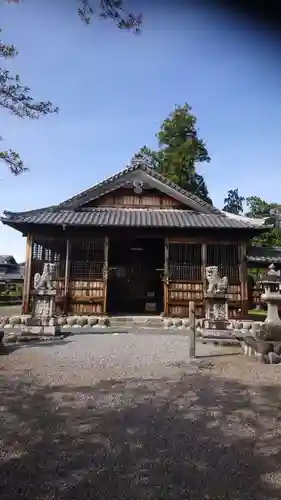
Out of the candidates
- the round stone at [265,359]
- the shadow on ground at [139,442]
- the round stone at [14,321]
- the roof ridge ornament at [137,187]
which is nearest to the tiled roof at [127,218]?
the roof ridge ornament at [137,187]

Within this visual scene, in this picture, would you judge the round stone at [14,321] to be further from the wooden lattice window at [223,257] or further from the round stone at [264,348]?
the round stone at [264,348]

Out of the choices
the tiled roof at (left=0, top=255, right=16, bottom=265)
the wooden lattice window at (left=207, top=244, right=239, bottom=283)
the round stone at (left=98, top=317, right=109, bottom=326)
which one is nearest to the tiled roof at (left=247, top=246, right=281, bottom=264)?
the wooden lattice window at (left=207, top=244, right=239, bottom=283)

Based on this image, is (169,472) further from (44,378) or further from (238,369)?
(238,369)

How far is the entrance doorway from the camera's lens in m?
20.3

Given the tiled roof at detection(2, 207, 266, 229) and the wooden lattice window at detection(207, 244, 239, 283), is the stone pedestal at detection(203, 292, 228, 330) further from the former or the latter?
the tiled roof at detection(2, 207, 266, 229)

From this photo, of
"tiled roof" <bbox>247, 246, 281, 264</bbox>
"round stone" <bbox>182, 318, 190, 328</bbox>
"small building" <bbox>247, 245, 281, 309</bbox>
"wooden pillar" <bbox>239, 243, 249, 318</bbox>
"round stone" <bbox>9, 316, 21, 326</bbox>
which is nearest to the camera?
"round stone" <bbox>9, 316, 21, 326</bbox>

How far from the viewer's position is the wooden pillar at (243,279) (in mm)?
16406

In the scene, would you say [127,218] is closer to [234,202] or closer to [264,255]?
[264,255]

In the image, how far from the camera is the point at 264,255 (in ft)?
68.3

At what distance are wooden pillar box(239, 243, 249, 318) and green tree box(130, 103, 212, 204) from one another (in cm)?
1708

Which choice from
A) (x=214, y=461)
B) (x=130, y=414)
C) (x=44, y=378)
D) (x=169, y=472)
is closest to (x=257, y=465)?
(x=214, y=461)

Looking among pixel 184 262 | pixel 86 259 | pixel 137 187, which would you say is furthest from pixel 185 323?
pixel 137 187

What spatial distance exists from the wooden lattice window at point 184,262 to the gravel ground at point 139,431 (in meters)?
9.11

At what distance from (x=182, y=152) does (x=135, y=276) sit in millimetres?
17307
